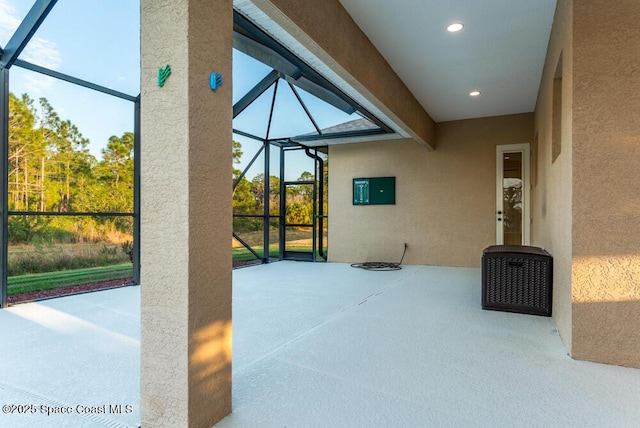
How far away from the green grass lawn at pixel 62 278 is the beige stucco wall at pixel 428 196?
16.2ft

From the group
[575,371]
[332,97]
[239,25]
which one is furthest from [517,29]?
[575,371]

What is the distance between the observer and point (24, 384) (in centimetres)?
230

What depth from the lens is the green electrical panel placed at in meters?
8.29

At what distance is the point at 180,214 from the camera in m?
1.72

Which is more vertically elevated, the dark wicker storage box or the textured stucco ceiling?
the textured stucco ceiling

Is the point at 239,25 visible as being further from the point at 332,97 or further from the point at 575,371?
the point at 575,371

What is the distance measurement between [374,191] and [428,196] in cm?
121

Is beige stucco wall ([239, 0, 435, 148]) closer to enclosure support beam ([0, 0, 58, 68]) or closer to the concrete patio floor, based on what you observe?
the concrete patio floor

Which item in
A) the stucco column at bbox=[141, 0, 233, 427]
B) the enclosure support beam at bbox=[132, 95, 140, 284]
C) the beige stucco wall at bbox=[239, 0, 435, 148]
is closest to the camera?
the stucco column at bbox=[141, 0, 233, 427]

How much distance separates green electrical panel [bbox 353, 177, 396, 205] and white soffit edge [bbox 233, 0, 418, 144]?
149 inches

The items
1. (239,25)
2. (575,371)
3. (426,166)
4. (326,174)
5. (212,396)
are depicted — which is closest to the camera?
(212,396)

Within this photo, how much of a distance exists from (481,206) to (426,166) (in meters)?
1.43

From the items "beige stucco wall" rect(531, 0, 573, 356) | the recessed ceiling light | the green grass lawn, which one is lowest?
the green grass lawn

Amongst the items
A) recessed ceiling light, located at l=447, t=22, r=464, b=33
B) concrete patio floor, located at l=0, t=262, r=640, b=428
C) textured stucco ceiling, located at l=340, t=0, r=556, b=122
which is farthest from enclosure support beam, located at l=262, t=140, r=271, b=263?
recessed ceiling light, located at l=447, t=22, r=464, b=33
